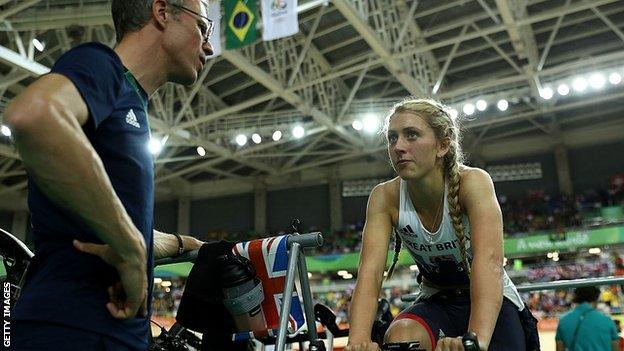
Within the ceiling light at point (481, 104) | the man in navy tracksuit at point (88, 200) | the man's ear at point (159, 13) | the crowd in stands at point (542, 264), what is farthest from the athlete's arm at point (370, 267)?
the ceiling light at point (481, 104)

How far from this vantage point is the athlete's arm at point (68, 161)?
1277mm

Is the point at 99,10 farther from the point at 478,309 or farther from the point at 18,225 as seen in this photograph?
the point at 18,225

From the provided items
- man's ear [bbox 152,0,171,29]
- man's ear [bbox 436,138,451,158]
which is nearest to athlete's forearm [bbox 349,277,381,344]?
man's ear [bbox 436,138,451,158]

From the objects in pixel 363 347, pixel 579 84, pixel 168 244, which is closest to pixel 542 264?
pixel 579 84

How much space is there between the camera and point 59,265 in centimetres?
144

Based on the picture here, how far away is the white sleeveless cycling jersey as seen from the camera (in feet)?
8.24

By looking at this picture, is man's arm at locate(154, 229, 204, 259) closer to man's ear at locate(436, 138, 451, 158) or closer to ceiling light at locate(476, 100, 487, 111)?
man's ear at locate(436, 138, 451, 158)

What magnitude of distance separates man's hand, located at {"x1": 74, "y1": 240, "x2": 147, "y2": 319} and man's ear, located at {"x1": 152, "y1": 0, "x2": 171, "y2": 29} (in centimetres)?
65

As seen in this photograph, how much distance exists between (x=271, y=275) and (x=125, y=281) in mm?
963

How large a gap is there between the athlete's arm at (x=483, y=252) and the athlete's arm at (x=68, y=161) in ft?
4.14

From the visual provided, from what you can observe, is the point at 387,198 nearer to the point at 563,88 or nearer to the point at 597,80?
the point at 597,80

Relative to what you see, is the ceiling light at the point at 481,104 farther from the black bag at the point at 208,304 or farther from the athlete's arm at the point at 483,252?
the black bag at the point at 208,304

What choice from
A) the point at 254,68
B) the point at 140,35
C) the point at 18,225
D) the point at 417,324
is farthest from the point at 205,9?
the point at 18,225

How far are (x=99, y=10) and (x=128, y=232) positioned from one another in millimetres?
13113
